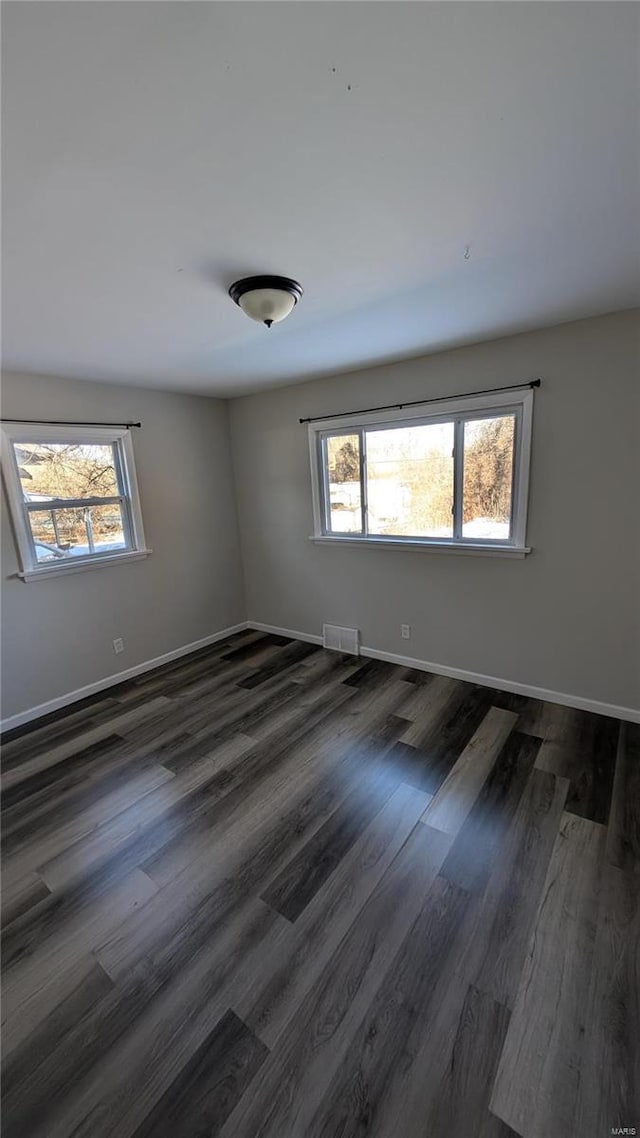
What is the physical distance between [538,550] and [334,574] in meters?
1.71

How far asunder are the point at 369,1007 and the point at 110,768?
185 cm

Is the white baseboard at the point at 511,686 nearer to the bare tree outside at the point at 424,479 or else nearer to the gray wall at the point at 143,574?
the bare tree outside at the point at 424,479

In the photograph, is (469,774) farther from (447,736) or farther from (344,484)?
(344,484)

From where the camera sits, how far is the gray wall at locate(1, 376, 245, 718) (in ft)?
9.64

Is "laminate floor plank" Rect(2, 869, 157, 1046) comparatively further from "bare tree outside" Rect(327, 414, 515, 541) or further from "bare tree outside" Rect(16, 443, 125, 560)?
"bare tree outside" Rect(327, 414, 515, 541)

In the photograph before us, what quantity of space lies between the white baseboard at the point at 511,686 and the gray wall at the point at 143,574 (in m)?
1.34

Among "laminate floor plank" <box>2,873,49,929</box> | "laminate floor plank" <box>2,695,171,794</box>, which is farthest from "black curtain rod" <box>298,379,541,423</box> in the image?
"laminate floor plank" <box>2,873,49,929</box>

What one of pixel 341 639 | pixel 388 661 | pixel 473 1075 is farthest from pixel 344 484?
pixel 473 1075

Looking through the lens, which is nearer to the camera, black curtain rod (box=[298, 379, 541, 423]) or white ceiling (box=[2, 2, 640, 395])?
white ceiling (box=[2, 2, 640, 395])

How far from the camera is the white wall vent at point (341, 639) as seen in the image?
12.5 ft

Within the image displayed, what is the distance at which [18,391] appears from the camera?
2.83 meters

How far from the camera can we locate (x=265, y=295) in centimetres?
171

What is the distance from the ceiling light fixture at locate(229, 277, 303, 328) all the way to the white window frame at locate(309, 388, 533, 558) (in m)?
1.57

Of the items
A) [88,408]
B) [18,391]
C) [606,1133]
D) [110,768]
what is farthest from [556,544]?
[18,391]
